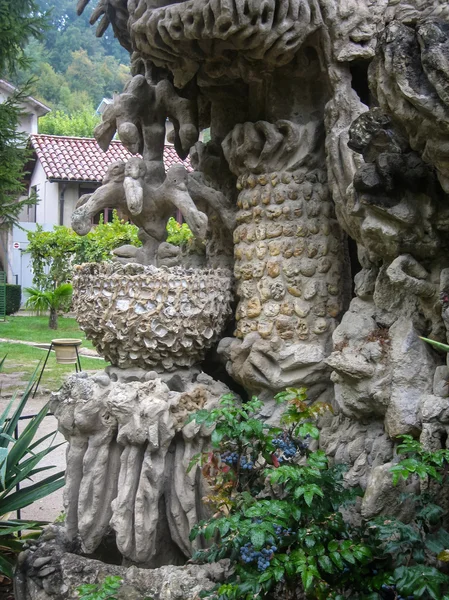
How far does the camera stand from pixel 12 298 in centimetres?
1753

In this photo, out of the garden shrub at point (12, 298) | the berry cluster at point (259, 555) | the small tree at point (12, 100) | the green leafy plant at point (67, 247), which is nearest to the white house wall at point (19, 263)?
the garden shrub at point (12, 298)

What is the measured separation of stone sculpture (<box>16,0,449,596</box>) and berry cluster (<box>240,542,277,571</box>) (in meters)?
0.42

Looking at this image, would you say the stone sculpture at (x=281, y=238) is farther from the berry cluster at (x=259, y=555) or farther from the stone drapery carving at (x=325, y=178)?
the berry cluster at (x=259, y=555)

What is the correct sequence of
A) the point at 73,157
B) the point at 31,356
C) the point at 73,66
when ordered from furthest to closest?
the point at 73,66, the point at 73,157, the point at 31,356

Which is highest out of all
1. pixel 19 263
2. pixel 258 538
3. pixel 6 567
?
pixel 19 263

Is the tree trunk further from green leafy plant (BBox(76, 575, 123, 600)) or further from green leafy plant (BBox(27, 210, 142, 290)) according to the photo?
green leafy plant (BBox(76, 575, 123, 600))

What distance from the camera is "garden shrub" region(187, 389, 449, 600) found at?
218cm

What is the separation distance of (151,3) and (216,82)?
1.76ft

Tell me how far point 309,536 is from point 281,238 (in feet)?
4.90

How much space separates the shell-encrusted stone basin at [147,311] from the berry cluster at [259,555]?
1.18 metres

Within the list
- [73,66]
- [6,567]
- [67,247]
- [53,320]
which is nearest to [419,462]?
[6,567]

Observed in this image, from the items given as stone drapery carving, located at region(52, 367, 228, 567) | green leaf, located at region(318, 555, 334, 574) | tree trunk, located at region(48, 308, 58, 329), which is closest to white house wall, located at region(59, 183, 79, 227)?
tree trunk, located at region(48, 308, 58, 329)

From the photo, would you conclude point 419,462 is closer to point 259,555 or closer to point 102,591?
point 259,555

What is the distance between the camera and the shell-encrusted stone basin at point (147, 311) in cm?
319
